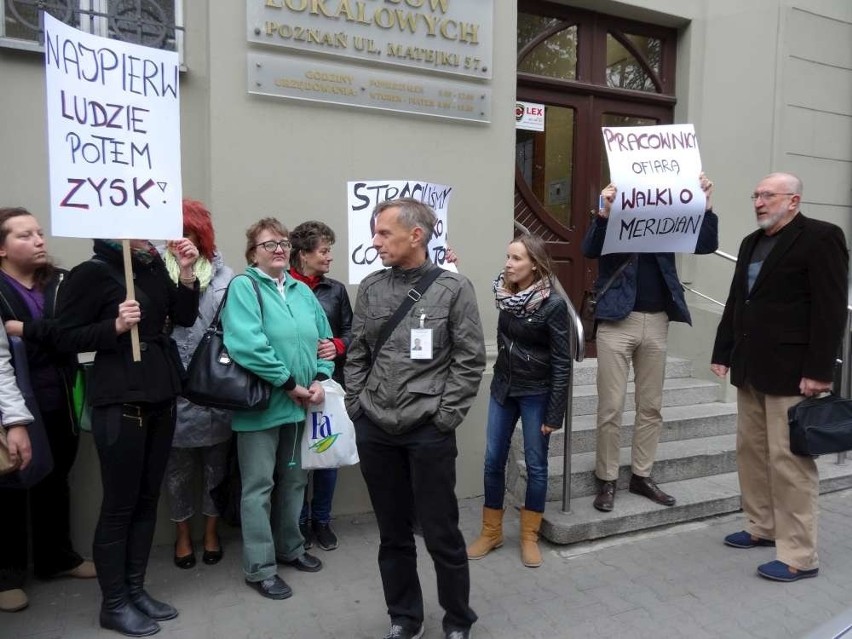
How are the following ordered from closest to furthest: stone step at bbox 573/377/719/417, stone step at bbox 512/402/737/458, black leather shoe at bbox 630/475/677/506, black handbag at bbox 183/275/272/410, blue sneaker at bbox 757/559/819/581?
black handbag at bbox 183/275/272/410 → blue sneaker at bbox 757/559/819/581 → black leather shoe at bbox 630/475/677/506 → stone step at bbox 512/402/737/458 → stone step at bbox 573/377/719/417

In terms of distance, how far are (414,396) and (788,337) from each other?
2179mm

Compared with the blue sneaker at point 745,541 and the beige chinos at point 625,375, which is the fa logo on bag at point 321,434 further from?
the blue sneaker at point 745,541

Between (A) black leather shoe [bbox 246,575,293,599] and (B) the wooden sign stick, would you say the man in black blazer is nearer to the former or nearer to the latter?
(A) black leather shoe [bbox 246,575,293,599]

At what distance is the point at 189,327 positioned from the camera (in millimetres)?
3564

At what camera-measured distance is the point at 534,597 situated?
3514mm

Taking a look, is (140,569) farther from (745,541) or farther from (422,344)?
(745,541)

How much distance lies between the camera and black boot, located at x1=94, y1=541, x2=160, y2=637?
3.07m

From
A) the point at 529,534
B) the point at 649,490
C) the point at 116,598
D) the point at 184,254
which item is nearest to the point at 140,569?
the point at 116,598

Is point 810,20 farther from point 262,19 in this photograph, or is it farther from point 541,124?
point 262,19

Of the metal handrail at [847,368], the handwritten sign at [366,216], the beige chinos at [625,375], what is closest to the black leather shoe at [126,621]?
the handwritten sign at [366,216]

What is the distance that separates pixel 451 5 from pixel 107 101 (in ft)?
8.90

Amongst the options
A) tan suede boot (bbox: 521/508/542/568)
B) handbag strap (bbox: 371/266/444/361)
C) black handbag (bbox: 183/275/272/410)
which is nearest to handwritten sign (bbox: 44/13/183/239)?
black handbag (bbox: 183/275/272/410)

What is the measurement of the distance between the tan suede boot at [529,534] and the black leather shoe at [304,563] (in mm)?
1141

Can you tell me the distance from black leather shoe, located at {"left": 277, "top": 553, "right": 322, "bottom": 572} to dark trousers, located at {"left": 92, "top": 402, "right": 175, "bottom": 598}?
80 centimetres
